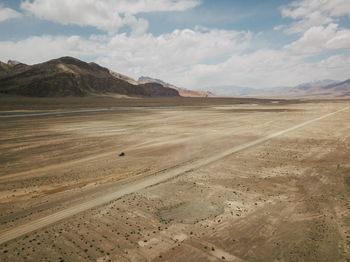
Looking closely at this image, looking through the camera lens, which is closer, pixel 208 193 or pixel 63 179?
pixel 208 193

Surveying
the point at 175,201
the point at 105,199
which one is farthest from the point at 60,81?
the point at 175,201

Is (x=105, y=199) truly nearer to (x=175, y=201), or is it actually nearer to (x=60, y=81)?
(x=175, y=201)

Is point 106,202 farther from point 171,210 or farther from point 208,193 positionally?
point 208,193

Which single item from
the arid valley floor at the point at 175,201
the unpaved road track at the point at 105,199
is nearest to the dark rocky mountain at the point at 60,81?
the arid valley floor at the point at 175,201

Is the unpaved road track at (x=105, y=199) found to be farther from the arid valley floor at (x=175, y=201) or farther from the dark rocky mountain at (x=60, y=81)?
the dark rocky mountain at (x=60, y=81)

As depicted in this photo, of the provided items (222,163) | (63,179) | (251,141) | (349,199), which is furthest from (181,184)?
(251,141)
